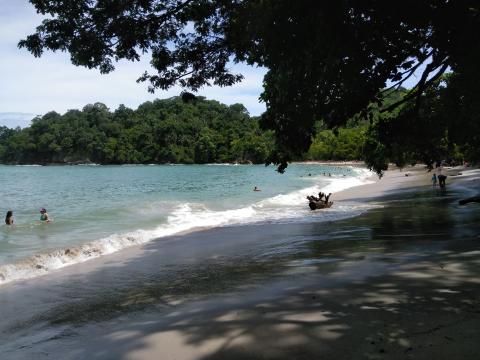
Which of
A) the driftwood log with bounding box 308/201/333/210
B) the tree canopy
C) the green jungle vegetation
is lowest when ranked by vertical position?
the driftwood log with bounding box 308/201/333/210

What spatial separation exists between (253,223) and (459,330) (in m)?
13.5

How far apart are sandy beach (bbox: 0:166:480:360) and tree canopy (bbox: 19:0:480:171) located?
7.78 ft

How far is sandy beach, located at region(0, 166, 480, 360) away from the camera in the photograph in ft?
15.8

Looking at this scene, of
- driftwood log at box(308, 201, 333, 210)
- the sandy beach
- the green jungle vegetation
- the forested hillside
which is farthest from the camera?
the forested hillside

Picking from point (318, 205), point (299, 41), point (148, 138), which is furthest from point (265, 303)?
point (148, 138)

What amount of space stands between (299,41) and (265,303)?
11.6 feet

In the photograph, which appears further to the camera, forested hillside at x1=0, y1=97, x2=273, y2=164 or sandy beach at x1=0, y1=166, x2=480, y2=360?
forested hillside at x1=0, y1=97, x2=273, y2=164

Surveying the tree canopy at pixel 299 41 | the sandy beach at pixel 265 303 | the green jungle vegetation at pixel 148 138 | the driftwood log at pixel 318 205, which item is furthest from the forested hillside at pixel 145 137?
the tree canopy at pixel 299 41

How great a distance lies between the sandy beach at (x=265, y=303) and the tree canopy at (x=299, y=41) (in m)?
2.37

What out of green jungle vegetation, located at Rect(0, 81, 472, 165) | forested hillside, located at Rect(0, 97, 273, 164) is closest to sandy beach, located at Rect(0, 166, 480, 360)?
green jungle vegetation, located at Rect(0, 81, 472, 165)

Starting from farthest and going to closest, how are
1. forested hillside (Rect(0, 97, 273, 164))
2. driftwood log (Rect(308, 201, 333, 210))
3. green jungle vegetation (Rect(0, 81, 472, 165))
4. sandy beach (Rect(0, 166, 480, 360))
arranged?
forested hillside (Rect(0, 97, 273, 164)) → green jungle vegetation (Rect(0, 81, 472, 165)) → driftwood log (Rect(308, 201, 333, 210)) → sandy beach (Rect(0, 166, 480, 360))

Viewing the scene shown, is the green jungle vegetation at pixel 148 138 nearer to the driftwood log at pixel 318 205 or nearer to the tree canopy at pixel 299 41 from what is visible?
the driftwood log at pixel 318 205

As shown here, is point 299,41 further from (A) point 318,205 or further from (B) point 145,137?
(B) point 145,137

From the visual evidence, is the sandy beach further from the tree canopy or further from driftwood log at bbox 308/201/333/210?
driftwood log at bbox 308/201/333/210
